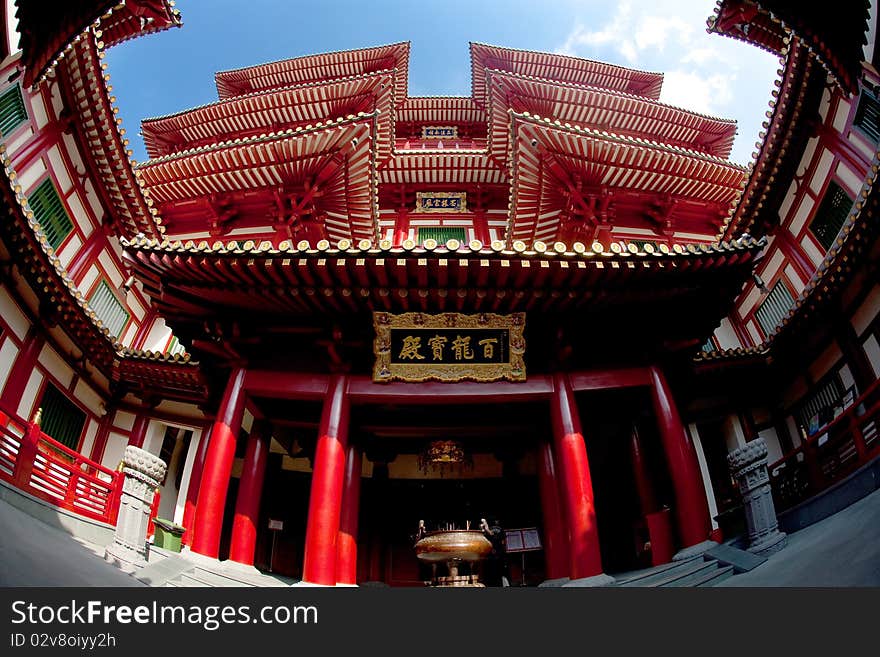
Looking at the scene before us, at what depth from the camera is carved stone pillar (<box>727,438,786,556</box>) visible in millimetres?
7121

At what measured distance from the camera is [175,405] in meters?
12.9

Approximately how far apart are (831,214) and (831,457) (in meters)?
6.70

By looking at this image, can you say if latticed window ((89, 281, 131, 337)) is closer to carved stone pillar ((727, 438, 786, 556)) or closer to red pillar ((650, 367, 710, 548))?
red pillar ((650, 367, 710, 548))

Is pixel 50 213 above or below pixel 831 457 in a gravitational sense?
above

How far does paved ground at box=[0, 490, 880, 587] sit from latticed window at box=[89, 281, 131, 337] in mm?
8253

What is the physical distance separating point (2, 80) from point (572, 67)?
793 inches

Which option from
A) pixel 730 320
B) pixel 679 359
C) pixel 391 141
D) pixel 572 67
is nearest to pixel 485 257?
pixel 679 359

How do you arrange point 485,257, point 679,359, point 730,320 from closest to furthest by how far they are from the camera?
point 485,257 → point 679,359 → point 730,320

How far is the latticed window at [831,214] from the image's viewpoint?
12086 mm

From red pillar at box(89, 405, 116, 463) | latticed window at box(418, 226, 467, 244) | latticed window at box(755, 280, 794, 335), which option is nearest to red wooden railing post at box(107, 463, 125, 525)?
red pillar at box(89, 405, 116, 463)

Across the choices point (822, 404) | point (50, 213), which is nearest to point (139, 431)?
point (50, 213)

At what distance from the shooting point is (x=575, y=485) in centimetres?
800

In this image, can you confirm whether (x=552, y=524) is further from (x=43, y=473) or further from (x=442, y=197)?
(x=442, y=197)
